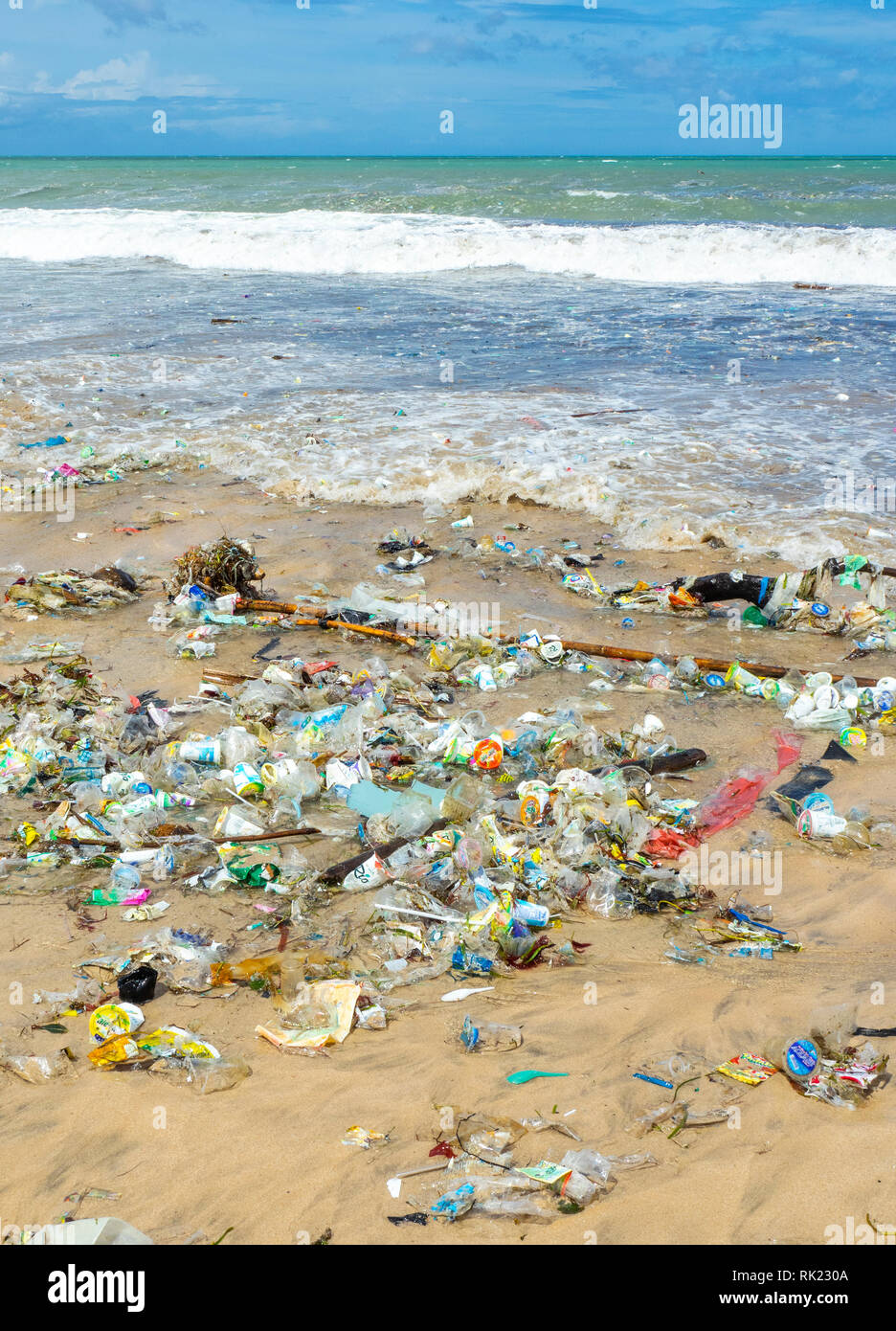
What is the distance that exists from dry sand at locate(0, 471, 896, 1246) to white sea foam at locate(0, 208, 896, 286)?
15980 millimetres

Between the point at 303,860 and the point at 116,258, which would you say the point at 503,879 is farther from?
the point at 116,258

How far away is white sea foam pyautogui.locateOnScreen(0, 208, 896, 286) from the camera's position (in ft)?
56.4

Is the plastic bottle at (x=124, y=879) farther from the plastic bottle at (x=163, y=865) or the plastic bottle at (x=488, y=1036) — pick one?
the plastic bottle at (x=488, y=1036)

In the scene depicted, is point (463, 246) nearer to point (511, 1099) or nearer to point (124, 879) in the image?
point (124, 879)

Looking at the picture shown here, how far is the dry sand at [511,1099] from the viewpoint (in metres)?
2.05

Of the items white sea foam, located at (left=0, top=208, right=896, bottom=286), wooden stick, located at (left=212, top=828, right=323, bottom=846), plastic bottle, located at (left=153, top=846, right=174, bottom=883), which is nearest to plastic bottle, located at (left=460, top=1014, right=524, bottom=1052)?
wooden stick, located at (left=212, top=828, right=323, bottom=846)

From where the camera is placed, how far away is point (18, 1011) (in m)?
2.60

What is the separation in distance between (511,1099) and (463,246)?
64.0ft

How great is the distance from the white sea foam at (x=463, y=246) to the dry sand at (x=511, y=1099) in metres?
16.0

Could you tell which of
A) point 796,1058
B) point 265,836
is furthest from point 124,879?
point 796,1058

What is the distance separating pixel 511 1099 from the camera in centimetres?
235

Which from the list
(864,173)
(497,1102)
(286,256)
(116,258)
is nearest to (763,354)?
(497,1102)

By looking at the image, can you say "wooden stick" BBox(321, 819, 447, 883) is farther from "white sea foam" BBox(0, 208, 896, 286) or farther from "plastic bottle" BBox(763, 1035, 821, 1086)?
"white sea foam" BBox(0, 208, 896, 286)

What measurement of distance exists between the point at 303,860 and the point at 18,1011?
1.03 m
